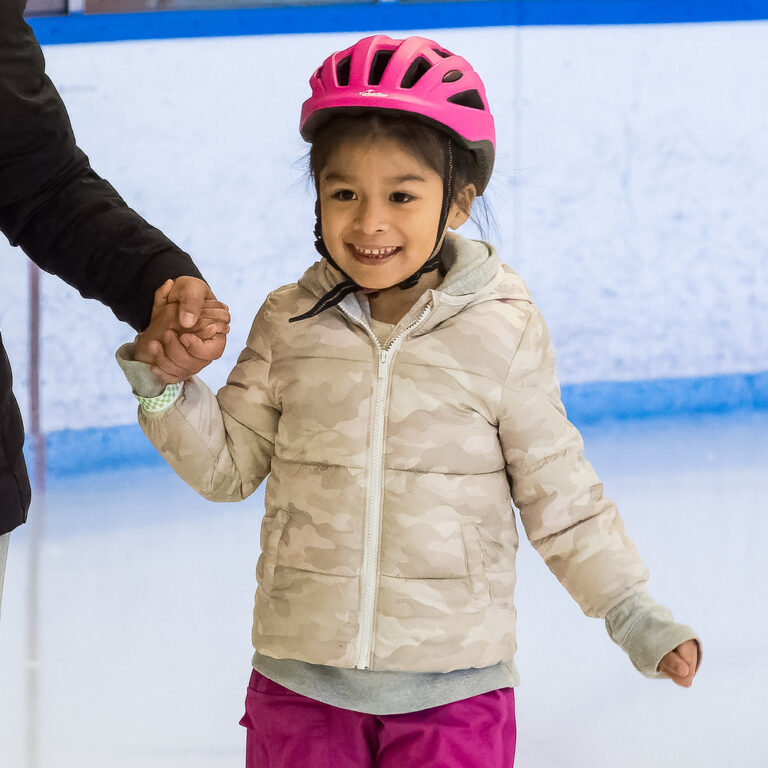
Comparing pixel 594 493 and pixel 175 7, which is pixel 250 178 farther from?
pixel 594 493

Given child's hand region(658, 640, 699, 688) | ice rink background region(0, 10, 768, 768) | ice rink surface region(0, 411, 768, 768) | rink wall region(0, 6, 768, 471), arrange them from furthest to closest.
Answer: rink wall region(0, 6, 768, 471) < ice rink background region(0, 10, 768, 768) < ice rink surface region(0, 411, 768, 768) < child's hand region(658, 640, 699, 688)

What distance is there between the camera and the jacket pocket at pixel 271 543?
5.14ft

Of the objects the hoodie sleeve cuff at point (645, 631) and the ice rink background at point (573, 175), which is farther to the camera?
the ice rink background at point (573, 175)

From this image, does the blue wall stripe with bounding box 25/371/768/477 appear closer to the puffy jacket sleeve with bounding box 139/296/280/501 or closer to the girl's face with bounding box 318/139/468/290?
the puffy jacket sleeve with bounding box 139/296/280/501

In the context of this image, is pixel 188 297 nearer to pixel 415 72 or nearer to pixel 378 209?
pixel 378 209

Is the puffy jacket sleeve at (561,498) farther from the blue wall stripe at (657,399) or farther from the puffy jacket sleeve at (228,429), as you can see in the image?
the blue wall stripe at (657,399)

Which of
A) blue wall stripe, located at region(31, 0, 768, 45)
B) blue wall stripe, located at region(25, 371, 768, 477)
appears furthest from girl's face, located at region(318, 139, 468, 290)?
blue wall stripe, located at region(31, 0, 768, 45)

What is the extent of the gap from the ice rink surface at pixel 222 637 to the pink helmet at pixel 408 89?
4.62 feet

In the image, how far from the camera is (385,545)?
1.52m

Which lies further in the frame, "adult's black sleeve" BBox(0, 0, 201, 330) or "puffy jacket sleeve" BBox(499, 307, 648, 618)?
"puffy jacket sleeve" BBox(499, 307, 648, 618)

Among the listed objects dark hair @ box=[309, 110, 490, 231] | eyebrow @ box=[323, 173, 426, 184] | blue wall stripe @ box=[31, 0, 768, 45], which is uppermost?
blue wall stripe @ box=[31, 0, 768, 45]

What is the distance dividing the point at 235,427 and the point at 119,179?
172 inches

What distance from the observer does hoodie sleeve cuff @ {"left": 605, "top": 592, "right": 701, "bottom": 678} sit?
1463 millimetres

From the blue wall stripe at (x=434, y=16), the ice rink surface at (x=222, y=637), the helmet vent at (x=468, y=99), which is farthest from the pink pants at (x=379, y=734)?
the blue wall stripe at (x=434, y=16)
